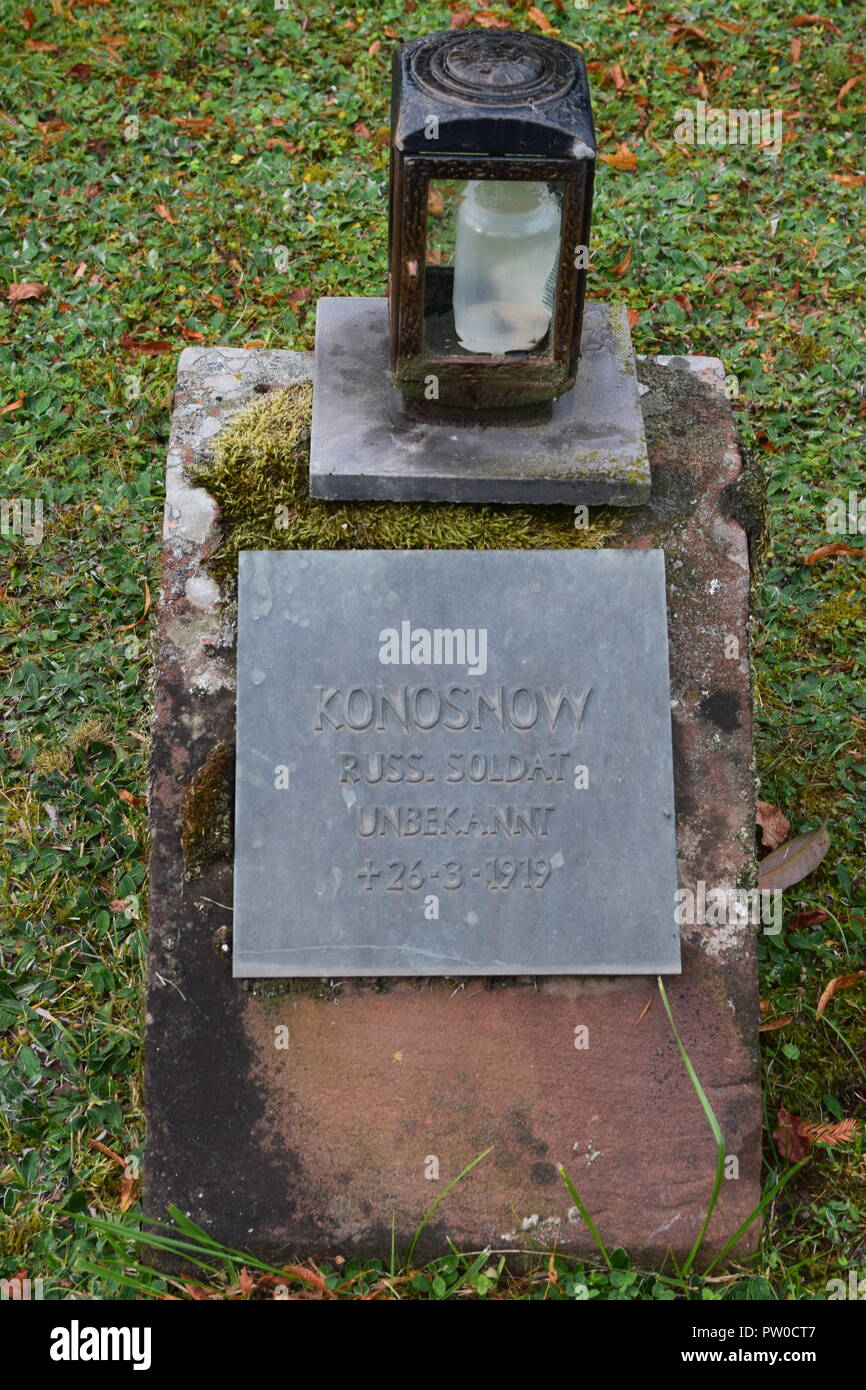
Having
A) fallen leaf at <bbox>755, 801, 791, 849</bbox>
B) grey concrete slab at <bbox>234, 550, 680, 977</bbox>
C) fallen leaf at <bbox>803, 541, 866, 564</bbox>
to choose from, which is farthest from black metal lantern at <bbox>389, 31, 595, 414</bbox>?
fallen leaf at <bbox>803, 541, 866, 564</bbox>

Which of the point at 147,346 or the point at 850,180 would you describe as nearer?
the point at 147,346

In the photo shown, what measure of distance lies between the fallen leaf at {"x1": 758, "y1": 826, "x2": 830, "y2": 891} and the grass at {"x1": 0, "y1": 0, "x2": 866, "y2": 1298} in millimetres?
66

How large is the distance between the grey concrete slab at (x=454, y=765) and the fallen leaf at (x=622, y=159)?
2.99 meters

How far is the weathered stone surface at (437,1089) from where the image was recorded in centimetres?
258

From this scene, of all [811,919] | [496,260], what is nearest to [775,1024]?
[811,919]

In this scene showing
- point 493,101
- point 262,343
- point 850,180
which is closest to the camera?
point 493,101

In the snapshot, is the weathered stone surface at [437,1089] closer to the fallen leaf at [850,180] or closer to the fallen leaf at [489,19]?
the fallen leaf at [850,180]

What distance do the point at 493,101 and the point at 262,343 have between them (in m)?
2.16

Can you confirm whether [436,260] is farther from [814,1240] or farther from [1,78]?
[1,78]

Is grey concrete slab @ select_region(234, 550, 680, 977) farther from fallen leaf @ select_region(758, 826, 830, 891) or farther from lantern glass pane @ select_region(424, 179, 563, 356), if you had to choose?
fallen leaf @ select_region(758, 826, 830, 891)

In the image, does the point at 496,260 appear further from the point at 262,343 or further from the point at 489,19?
the point at 489,19

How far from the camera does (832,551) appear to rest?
400 cm

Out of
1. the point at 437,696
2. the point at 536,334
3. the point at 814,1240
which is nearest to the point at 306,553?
the point at 437,696

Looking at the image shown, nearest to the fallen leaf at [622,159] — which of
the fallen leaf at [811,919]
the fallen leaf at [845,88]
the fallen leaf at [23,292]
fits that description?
the fallen leaf at [845,88]
